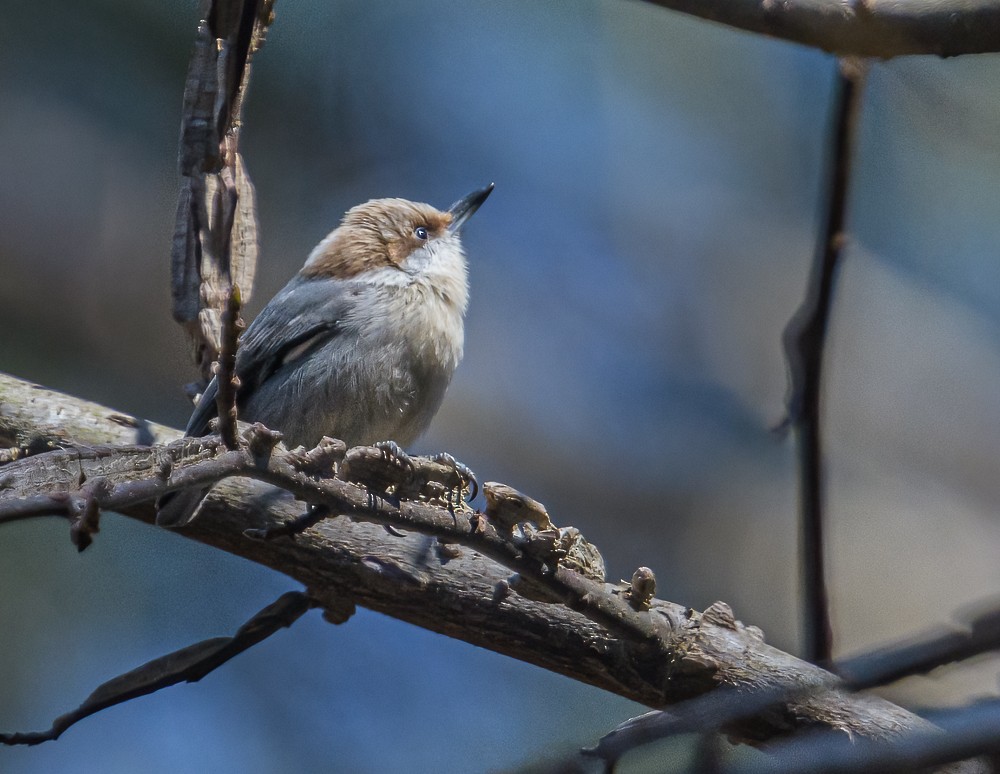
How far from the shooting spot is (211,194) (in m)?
3.34

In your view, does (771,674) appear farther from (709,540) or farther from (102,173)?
(102,173)

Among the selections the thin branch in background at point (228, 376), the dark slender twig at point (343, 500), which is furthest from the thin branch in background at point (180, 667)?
the thin branch in background at point (228, 376)

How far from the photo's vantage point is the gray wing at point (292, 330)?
3586 mm

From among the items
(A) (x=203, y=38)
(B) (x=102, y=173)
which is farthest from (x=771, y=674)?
(B) (x=102, y=173)

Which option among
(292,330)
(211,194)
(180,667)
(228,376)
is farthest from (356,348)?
(228,376)

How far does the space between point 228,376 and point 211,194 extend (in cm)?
179

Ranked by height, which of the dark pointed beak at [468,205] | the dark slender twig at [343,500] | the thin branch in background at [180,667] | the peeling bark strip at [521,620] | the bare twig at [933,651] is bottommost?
the thin branch in background at [180,667]

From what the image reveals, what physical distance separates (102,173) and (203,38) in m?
4.17

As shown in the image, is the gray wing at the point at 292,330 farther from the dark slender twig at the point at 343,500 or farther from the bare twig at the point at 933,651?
the bare twig at the point at 933,651

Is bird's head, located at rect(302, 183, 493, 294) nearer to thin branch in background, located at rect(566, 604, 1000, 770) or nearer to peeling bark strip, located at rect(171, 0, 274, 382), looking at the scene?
peeling bark strip, located at rect(171, 0, 274, 382)

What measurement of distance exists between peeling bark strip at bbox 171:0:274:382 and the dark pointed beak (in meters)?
1.10

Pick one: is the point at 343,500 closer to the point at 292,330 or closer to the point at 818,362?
the point at 818,362

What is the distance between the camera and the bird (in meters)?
3.40

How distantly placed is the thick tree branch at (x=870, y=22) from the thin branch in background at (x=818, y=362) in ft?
0.31
